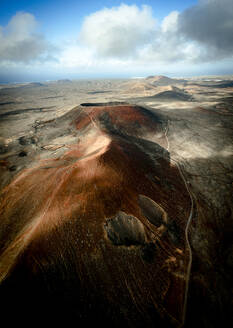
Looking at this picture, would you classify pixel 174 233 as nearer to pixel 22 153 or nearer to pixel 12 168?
pixel 12 168

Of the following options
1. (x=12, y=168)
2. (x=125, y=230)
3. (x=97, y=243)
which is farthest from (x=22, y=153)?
(x=125, y=230)

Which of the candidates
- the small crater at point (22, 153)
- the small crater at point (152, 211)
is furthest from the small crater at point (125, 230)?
the small crater at point (22, 153)

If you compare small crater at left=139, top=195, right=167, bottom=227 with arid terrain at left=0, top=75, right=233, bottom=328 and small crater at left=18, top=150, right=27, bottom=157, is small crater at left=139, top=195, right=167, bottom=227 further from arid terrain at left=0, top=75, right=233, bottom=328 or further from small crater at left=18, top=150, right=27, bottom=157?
small crater at left=18, top=150, right=27, bottom=157

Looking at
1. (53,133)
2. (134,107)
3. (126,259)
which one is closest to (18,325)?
(126,259)

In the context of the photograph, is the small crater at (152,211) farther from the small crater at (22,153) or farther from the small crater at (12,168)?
the small crater at (22,153)

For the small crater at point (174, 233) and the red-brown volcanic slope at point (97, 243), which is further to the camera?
the small crater at point (174, 233)

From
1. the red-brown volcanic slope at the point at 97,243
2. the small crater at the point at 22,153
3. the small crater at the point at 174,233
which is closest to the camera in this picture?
the red-brown volcanic slope at the point at 97,243

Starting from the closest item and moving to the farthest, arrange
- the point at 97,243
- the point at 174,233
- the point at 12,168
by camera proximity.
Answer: the point at 97,243 < the point at 174,233 < the point at 12,168
